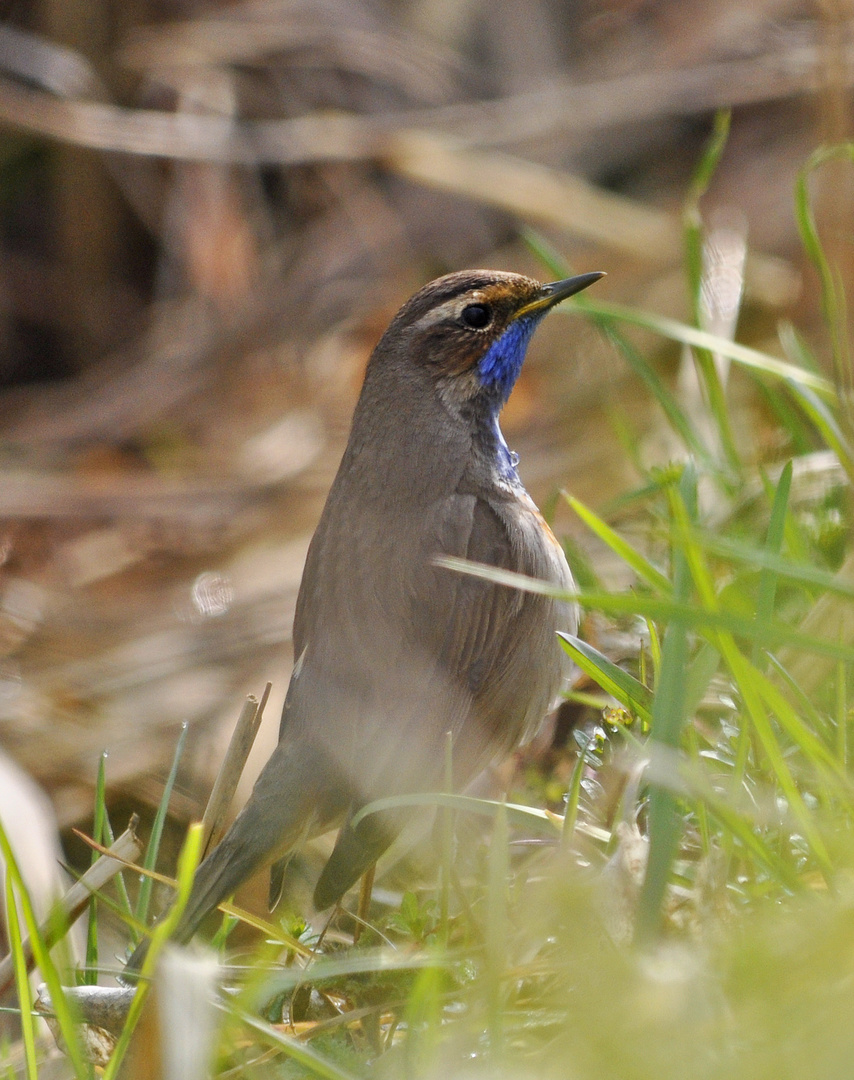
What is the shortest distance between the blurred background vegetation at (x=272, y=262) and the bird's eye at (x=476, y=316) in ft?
3.65

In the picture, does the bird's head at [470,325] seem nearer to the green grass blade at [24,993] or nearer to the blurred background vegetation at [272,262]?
the blurred background vegetation at [272,262]

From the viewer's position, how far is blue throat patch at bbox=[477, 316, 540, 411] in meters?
3.84

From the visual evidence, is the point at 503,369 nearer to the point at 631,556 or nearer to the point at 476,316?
the point at 476,316

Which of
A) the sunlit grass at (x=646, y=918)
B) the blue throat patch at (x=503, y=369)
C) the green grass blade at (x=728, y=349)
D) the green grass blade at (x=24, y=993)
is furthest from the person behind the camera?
the blue throat patch at (x=503, y=369)

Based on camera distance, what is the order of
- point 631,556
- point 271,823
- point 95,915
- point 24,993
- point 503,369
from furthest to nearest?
point 503,369
point 271,823
point 95,915
point 631,556
point 24,993

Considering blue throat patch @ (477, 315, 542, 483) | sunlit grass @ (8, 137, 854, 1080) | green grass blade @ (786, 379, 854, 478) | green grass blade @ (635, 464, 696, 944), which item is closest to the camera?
sunlit grass @ (8, 137, 854, 1080)

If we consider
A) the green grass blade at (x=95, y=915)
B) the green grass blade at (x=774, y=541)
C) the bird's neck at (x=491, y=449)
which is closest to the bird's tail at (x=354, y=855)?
the green grass blade at (x=95, y=915)

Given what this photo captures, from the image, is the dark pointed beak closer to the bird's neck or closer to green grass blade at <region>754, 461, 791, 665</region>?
the bird's neck

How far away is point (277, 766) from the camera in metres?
3.25

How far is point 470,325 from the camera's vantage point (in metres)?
3.83

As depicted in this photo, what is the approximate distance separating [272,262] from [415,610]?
16.1 feet

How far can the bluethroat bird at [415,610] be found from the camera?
3.25 meters

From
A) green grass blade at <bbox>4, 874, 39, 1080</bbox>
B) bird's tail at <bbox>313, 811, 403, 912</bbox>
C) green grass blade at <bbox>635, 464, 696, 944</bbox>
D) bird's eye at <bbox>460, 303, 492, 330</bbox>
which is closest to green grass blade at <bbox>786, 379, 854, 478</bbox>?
green grass blade at <bbox>635, 464, 696, 944</bbox>

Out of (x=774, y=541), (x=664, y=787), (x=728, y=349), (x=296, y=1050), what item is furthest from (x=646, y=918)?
(x=728, y=349)
